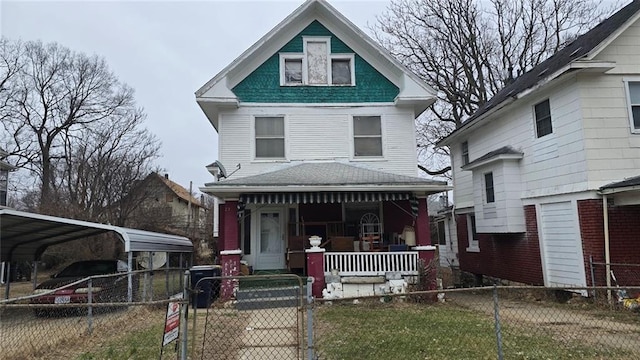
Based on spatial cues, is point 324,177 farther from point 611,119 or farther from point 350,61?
point 611,119

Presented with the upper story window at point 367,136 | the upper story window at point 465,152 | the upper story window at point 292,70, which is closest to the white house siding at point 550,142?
the upper story window at point 465,152

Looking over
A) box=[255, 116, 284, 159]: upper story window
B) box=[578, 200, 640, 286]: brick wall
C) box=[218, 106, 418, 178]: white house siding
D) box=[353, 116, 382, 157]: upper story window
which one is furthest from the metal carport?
box=[578, 200, 640, 286]: brick wall

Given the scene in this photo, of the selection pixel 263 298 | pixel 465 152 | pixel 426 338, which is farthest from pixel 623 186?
pixel 263 298

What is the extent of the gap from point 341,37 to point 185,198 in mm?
38856

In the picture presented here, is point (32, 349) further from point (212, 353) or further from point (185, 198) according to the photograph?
point (185, 198)

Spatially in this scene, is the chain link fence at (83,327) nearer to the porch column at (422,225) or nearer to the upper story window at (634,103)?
the porch column at (422,225)

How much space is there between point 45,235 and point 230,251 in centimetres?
680

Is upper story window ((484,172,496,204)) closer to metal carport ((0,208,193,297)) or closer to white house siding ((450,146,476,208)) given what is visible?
white house siding ((450,146,476,208))

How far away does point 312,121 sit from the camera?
13547mm

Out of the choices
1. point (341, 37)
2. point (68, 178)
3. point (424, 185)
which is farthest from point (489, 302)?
point (68, 178)

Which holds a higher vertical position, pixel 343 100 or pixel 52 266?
pixel 343 100

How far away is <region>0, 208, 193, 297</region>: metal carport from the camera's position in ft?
34.0

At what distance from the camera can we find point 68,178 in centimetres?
2762

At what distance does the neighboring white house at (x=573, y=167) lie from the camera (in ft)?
32.5
